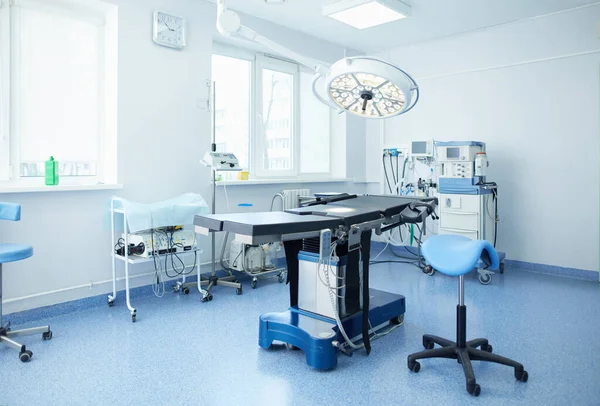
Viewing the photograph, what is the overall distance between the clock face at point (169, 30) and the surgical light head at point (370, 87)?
219cm

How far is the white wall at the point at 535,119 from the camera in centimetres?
433

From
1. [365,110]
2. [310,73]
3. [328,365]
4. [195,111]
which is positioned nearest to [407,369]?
[328,365]

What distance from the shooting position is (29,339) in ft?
9.10

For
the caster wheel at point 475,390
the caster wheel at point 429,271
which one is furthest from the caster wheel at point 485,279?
the caster wheel at point 475,390

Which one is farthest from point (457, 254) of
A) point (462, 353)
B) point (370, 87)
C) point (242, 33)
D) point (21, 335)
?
point (21, 335)

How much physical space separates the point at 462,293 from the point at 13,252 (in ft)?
7.87

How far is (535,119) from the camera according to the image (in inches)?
182

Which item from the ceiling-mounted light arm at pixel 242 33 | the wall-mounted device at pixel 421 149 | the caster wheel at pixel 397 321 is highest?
the ceiling-mounted light arm at pixel 242 33

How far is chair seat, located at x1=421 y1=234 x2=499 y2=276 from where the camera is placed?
86.5 inches

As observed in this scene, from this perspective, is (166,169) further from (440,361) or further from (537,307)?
(537,307)

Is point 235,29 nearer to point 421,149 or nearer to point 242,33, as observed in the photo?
point 242,33

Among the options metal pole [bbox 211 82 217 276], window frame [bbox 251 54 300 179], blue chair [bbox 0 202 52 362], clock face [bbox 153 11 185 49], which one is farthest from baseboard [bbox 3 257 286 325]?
clock face [bbox 153 11 185 49]

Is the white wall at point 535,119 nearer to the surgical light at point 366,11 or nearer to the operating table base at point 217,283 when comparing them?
the surgical light at point 366,11

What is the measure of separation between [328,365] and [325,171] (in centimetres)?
371
